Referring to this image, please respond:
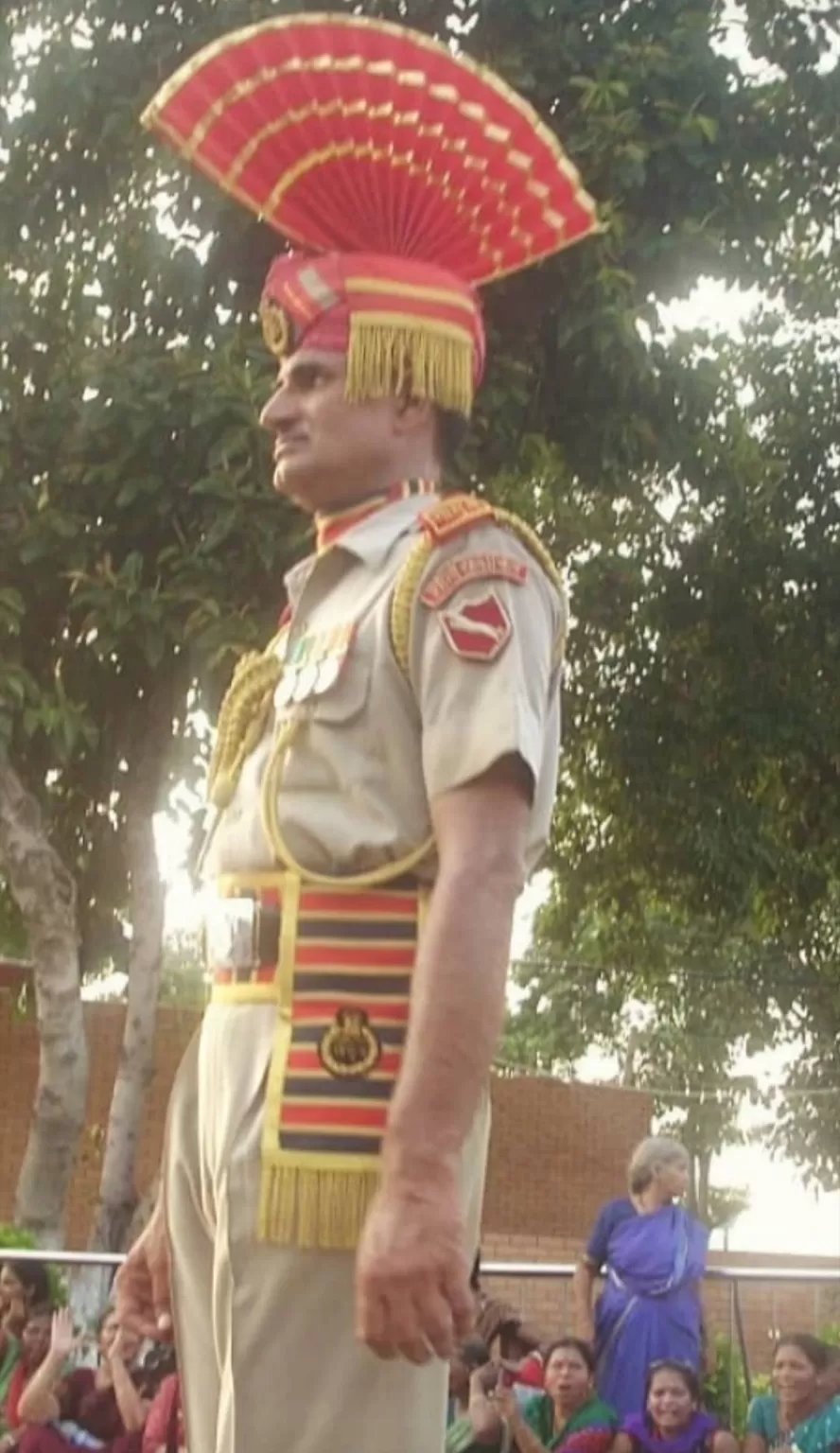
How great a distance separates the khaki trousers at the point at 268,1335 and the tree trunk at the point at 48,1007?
7.24 meters

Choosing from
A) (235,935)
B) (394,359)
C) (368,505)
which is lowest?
(235,935)

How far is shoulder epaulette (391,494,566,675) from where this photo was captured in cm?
212

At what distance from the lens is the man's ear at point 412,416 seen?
90.8 inches

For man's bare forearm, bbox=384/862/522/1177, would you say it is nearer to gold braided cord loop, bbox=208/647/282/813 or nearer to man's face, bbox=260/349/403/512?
gold braided cord loop, bbox=208/647/282/813

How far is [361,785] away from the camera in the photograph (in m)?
2.10

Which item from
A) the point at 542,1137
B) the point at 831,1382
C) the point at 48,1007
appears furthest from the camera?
the point at 542,1137

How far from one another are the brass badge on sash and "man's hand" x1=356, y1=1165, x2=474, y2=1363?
0.19 m

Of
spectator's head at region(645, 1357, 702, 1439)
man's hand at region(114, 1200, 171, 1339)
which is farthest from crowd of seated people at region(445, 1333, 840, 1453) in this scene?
man's hand at region(114, 1200, 171, 1339)

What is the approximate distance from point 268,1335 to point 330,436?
3.17 ft

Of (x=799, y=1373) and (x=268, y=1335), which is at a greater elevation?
(x=799, y=1373)

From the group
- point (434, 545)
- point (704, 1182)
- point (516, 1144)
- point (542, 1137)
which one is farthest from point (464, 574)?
point (704, 1182)

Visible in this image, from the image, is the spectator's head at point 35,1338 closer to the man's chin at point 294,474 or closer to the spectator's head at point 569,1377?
the spectator's head at point 569,1377

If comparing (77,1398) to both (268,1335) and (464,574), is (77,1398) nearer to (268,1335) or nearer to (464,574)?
(268,1335)

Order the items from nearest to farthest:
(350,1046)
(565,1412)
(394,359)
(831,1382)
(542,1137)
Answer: (350,1046), (394,359), (831,1382), (565,1412), (542,1137)
